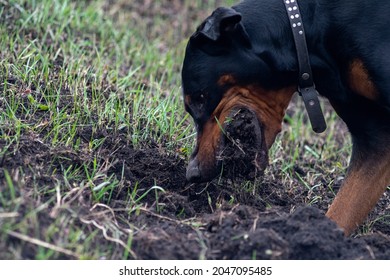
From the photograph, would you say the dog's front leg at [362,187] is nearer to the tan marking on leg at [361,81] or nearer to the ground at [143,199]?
the ground at [143,199]

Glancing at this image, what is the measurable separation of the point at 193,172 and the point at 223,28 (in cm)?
88

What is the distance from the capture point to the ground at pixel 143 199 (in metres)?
3.68

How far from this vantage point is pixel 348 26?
461 centimetres

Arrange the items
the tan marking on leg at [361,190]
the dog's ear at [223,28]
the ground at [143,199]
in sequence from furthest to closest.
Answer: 1. the tan marking on leg at [361,190]
2. the dog's ear at [223,28]
3. the ground at [143,199]

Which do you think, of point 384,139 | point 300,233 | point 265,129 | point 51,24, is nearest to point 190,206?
point 265,129

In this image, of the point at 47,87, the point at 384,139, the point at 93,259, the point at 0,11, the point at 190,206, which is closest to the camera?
the point at 93,259

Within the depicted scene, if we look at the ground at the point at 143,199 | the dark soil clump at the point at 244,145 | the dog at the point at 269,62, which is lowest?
the ground at the point at 143,199

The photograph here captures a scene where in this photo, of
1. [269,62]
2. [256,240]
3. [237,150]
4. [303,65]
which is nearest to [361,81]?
[303,65]

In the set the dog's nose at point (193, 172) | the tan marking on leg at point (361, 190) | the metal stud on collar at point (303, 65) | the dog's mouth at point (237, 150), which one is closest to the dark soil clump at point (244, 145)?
the dog's mouth at point (237, 150)

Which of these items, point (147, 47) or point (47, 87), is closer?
point (47, 87)

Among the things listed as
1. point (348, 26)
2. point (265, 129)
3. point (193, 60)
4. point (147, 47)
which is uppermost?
point (348, 26)

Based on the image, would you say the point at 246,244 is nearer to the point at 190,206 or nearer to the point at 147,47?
the point at 190,206

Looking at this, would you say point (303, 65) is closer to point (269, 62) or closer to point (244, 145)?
point (269, 62)

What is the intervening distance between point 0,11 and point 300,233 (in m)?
3.83
